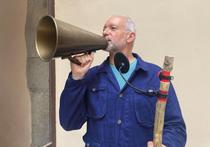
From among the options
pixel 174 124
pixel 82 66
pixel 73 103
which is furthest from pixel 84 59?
pixel 174 124

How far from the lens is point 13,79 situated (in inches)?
87.4

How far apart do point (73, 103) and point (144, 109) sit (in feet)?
0.88

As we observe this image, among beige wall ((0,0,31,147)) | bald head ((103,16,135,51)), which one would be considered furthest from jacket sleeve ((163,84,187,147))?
beige wall ((0,0,31,147))

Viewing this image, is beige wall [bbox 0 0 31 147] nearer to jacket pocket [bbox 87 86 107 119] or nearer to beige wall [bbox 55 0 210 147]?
beige wall [bbox 55 0 210 147]

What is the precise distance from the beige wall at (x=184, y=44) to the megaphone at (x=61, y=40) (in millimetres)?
844

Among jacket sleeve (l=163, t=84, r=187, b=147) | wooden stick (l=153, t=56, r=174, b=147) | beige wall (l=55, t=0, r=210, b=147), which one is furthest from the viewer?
beige wall (l=55, t=0, r=210, b=147)

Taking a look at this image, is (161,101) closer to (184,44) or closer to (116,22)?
(116,22)

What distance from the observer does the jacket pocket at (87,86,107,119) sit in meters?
1.49

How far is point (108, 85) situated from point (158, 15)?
0.81m

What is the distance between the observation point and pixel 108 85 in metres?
1.51

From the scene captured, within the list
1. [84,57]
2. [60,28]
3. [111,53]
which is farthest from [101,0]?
[60,28]

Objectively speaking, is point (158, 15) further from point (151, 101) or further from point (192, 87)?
point (151, 101)

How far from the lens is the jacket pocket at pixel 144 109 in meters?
1.45

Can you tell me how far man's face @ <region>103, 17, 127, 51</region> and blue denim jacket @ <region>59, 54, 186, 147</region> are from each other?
110 mm
